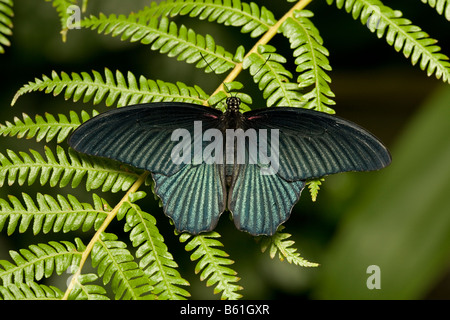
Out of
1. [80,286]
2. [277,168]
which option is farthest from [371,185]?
[80,286]

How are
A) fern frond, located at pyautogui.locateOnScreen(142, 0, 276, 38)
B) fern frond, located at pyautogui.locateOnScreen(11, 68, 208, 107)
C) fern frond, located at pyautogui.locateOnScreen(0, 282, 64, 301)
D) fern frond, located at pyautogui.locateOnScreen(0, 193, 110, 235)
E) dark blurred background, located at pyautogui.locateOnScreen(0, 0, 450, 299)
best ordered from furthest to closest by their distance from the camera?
dark blurred background, located at pyautogui.locateOnScreen(0, 0, 450, 299) < fern frond, located at pyautogui.locateOnScreen(142, 0, 276, 38) < fern frond, located at pyautogui.locateOnScreen(11, 68, 208, 107) < fern frond, located at pyautogui.locateOnScreen(0, 193, 110, 235) < fern frond, located at pyautogui.locateOnScreen(0, 282, 64, 301)

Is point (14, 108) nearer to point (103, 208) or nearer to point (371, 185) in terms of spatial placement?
point (103, 208)

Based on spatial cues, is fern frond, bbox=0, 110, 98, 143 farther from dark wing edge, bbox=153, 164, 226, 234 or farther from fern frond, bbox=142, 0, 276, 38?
fern frond, bbox=142, 0, 276, 38

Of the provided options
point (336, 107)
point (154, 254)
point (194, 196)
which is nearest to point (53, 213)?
point (154, 254)

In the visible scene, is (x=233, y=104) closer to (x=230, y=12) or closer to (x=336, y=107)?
(x=230, y=12)

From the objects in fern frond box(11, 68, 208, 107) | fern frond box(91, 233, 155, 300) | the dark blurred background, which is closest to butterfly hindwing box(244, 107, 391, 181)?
fern frond box(11, 68, 208, 107)

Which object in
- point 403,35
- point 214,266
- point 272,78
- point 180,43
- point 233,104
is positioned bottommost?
point 214,266
